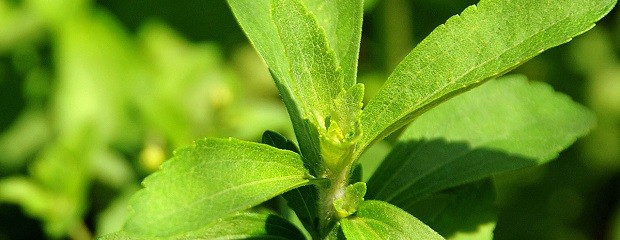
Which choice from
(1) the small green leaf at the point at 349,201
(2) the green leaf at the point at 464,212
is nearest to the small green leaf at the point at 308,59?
(1) the small green leaf at the point at 349,201

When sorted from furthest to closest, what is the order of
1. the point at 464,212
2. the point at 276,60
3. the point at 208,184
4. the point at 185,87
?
the point at 185,87
the point at 464,212
the point at 276,60
the point at 208,184

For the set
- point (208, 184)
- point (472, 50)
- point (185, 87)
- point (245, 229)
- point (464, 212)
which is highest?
point (472, 50)

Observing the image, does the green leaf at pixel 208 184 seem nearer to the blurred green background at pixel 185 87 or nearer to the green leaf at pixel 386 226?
the green leaf at pixel 386 226

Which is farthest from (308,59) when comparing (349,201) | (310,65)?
(349,201)

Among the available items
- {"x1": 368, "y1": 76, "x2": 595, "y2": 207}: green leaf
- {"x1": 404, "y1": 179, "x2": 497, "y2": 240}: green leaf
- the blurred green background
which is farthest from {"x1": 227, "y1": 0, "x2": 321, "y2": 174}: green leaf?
the blurred green background

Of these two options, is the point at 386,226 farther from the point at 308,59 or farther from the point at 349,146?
the point at 308,59

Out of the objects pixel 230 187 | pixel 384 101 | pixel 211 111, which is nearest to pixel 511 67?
pixel 384 101
